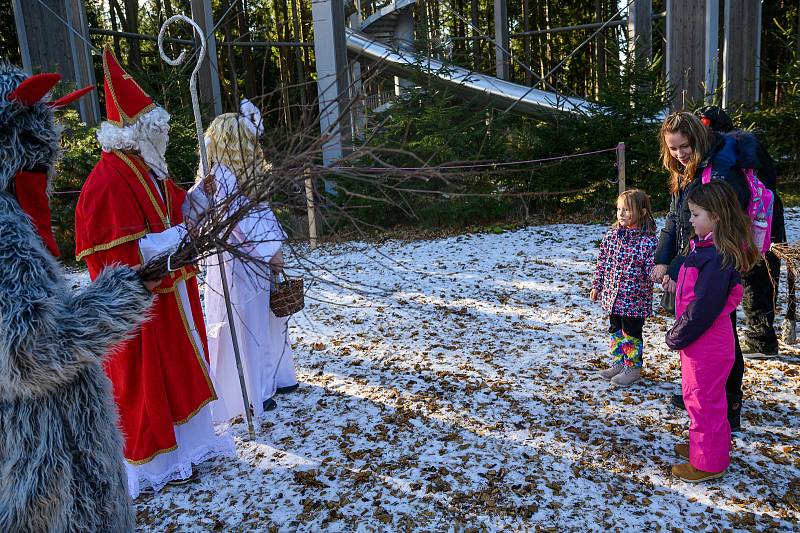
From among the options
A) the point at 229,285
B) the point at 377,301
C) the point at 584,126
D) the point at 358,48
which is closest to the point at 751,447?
the point at 229,285

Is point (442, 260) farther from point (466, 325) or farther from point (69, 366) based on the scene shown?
point (69, 366)

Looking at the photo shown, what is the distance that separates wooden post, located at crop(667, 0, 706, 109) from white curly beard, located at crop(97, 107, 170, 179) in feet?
33.5

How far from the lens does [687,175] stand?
366 centimetres

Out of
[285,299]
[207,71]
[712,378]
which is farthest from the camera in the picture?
[207,71]

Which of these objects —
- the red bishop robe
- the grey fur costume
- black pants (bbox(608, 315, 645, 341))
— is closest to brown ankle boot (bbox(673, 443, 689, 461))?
black pants (bbox(608, 315, 645, 341))

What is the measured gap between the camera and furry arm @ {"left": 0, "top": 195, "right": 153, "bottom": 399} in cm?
163

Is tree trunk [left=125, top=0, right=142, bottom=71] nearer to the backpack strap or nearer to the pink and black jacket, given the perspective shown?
the backpack strap

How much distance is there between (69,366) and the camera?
1703mm

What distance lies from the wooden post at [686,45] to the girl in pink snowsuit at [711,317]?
29.7ft

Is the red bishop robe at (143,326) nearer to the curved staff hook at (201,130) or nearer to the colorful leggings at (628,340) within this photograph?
the curved staff hook at (201,130)

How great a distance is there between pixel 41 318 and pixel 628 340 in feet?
12.0

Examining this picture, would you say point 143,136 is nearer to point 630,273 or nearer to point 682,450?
point 630,273

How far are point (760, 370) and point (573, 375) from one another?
4.28ft

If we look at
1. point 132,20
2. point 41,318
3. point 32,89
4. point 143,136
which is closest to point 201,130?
point 143,136
